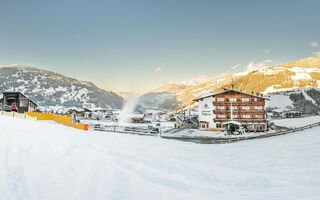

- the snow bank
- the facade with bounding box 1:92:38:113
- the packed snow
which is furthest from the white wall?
the snow bank

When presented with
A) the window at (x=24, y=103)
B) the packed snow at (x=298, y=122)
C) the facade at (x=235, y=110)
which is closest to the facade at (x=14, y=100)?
the window at (x=24, y=103)

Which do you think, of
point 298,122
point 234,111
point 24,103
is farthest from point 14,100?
point 298,122

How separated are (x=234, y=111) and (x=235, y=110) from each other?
14.7 inches

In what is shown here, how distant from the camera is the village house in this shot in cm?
4697

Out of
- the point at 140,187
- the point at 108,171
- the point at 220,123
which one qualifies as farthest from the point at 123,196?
the point at 220,123

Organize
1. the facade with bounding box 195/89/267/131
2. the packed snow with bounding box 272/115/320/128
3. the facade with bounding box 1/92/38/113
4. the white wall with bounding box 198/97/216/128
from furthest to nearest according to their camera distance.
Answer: the facade with bounding box 1/92/38/113, the packed snow with bounding box 272/115/320/128, the white wall with bounding box 198/97/216/128, the facade with bounding box 195/89/267/131

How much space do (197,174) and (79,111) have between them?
104 m

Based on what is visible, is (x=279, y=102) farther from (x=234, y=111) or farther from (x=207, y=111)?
(x=207, y=111)

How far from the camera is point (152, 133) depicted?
32.5 meters

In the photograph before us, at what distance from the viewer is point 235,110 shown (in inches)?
1874

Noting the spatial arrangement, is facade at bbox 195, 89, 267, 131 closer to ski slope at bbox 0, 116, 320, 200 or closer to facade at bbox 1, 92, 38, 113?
ski slope at bbox 0, 116, 320, 200

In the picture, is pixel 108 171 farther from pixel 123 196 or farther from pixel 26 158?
pixel 26 158

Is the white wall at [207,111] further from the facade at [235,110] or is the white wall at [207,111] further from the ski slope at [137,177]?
the ski slope at [137,177]

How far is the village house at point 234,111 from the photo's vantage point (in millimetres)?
46969
